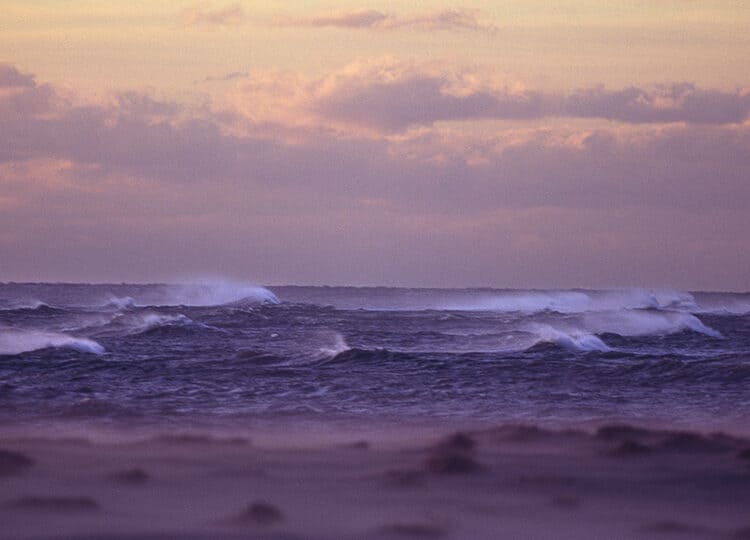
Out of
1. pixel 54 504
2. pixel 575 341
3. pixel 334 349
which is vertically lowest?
pixel 54 504

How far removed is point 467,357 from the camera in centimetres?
2305

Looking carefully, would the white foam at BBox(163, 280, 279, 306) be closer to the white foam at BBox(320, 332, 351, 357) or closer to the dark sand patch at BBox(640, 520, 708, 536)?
the white foam at BBox(320, 332, 351, 357)

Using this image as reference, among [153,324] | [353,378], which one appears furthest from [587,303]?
[353,378]

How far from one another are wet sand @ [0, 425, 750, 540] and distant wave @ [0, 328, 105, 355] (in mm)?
12721

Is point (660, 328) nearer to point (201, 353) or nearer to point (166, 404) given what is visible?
point (201, 353)

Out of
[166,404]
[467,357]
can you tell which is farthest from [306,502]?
[467,357]

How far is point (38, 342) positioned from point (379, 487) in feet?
60.6

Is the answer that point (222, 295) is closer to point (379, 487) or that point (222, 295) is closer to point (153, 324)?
point (153, 324)

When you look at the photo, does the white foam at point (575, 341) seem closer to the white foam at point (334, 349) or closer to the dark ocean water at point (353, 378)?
the dark ocean water at point (353, 378)

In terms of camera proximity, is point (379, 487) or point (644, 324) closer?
point (379, 487)

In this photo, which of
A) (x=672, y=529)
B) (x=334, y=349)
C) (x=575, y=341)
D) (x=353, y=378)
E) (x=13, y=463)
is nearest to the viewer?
(x=672, y=529)

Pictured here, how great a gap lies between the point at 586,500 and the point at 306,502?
215 cm

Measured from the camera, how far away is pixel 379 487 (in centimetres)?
855

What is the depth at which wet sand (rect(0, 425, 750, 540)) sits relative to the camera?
720 cm
